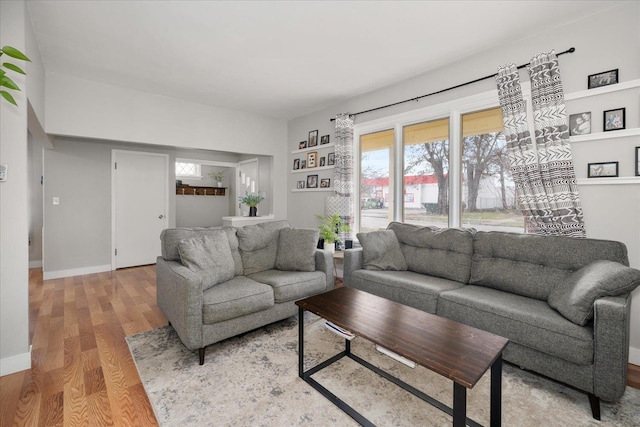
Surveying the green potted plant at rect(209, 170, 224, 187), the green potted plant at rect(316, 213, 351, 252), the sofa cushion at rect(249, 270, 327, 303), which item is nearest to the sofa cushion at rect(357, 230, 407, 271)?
the sofa cushion at rect(249, 270, 327, 303)

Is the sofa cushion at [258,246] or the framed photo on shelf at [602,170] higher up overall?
the framed photo on shelf at [602,170]

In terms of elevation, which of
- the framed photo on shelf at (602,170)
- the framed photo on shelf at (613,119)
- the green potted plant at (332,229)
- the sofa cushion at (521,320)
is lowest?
the sofa cushion at (521,320)

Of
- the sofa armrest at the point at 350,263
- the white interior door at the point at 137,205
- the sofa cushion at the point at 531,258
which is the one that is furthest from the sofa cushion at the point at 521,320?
the white interior door at the point at 137,205

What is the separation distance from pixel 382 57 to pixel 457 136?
120cm

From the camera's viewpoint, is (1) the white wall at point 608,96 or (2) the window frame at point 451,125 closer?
(1) the white wall at point 608,96

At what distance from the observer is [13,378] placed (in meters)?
1.94

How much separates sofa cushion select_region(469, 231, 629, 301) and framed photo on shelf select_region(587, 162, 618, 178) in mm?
562

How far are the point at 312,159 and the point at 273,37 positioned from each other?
92.8 inches

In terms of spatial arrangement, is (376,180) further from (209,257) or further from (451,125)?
(209,257)

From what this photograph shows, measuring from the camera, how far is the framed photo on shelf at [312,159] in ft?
15.9

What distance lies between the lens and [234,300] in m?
2.24

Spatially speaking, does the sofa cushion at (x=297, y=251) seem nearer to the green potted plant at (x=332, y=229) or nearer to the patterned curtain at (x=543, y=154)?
the green potted plant at (x=332, y=229)

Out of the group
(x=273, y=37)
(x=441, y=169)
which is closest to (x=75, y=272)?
(x=273, y=37)

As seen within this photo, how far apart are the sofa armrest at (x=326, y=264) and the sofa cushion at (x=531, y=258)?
4.36 feet
